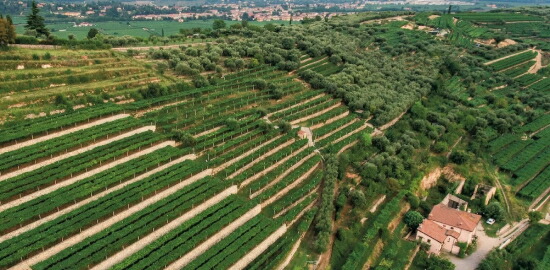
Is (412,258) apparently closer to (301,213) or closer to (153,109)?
(301,213)

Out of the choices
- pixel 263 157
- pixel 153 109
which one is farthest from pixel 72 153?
pixel 263 157

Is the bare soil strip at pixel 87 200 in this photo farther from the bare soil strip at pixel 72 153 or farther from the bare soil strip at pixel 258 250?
the bare soil strip at pixel 258 250

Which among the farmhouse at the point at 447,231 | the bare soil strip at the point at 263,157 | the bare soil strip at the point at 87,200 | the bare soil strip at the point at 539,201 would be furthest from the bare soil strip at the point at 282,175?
the bare soil strip at the point at 539,201

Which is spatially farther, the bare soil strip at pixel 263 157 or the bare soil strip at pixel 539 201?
the bare soil strip at pixel 539 201

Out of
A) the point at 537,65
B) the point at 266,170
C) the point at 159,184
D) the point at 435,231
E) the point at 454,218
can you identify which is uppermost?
the point at 159,184

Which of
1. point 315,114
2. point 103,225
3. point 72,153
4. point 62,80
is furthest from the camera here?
point 315,114

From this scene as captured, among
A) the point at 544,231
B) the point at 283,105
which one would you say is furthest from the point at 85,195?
the point at 544,231
